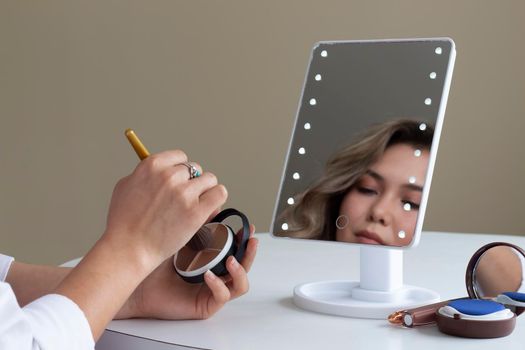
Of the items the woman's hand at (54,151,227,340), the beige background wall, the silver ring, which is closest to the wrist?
the woman's hand at (54,151,227,340)

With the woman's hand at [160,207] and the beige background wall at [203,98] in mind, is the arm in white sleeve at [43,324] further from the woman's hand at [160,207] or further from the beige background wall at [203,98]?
the beige background wall at [203,98]

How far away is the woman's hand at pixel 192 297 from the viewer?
42.0 inches

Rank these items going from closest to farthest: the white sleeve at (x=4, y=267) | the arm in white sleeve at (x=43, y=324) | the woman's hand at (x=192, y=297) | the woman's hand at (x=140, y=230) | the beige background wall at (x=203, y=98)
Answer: the arm in white sleeve at (x=43, y=324) < the woman's hand at (x=140, y=230) < the woman's hand at (x=192, y=297) < the white sleeve at (x=4, y=267) < the beige background wall at (x=203, y=98)

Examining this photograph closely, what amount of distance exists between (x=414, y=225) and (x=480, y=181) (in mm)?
2660

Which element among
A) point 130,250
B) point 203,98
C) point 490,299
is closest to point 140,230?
point 130,250

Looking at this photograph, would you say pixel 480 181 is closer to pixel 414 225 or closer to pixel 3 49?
pixel 3 49

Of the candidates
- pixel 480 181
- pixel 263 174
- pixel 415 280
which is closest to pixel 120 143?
pixel 263 174

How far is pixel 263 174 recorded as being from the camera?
12.4ft

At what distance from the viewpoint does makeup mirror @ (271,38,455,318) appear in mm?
1093

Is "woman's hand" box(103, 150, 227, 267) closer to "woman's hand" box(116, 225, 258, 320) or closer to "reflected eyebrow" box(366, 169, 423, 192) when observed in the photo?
"woman's hand" box(116, 225, 258, 320)

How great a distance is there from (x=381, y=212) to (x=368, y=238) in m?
0.04

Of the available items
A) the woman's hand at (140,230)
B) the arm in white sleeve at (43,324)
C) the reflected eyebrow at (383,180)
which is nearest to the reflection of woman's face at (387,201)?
the reflected eyebrow at (383,180)

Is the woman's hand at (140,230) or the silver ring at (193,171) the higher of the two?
the silver ring at (193,171)

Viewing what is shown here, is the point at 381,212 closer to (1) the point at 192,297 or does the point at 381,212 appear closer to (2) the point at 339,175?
(2) the point at 339,175
